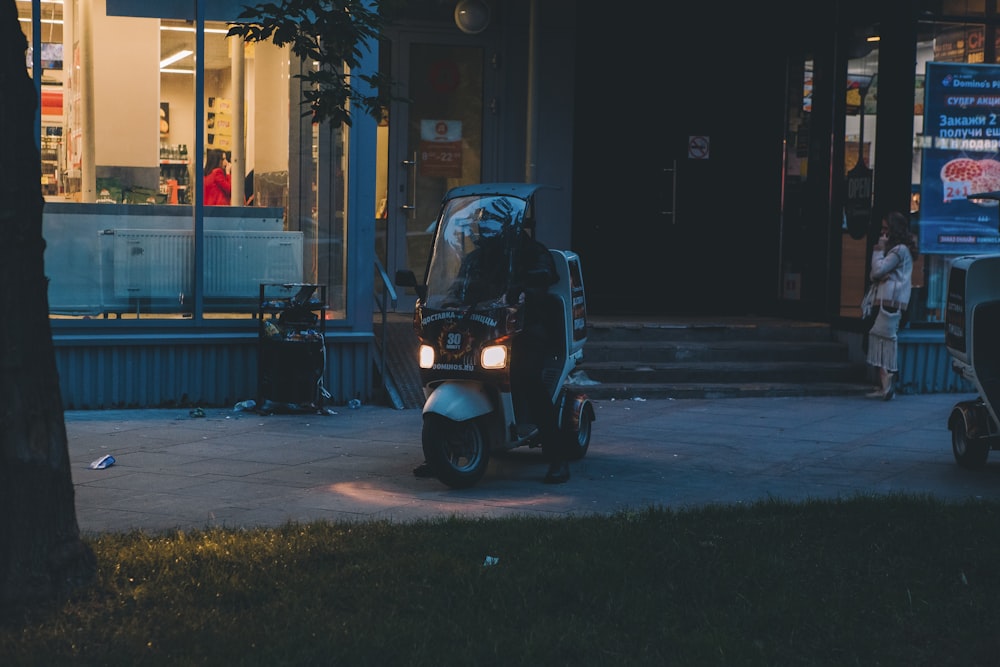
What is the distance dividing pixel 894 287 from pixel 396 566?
26.0 ft

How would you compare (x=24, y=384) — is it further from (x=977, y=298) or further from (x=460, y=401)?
(x=977, y=298)

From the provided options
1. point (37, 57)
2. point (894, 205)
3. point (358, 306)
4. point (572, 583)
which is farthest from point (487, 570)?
point (894, 205)

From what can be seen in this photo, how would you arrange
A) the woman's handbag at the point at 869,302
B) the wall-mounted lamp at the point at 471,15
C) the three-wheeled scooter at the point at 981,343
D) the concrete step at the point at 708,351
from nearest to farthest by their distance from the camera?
the three-wheeled scooter at the point at 981,343 → the woman's handbag at the point at 869,302 → the concrete step at the point at 708,351 → the wall-mounted lamp at the point at 471,15

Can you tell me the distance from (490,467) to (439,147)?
6533 mm

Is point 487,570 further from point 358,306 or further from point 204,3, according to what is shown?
point 204,3

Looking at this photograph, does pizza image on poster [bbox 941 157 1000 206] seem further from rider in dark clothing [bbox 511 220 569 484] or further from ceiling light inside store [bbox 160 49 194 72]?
ceiling light inside store [bbox 160 49 194 72]

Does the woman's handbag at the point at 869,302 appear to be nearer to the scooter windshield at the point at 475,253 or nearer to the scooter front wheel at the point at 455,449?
the scooter windshield at the point at 475,253

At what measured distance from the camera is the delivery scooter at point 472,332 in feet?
26.8

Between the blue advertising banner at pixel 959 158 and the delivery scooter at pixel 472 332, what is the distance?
6.26m

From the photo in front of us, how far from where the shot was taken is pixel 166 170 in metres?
11.8

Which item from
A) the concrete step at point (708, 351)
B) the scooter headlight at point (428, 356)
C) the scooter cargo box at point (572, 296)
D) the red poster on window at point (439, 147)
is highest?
the red poster on window at point (439, 147)

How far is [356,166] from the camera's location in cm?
1205

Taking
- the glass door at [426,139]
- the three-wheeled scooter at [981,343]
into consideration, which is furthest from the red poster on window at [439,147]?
the three-wheeled scooter at [981,343]

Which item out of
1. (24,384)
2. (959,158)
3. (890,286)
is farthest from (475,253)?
(959,158)
